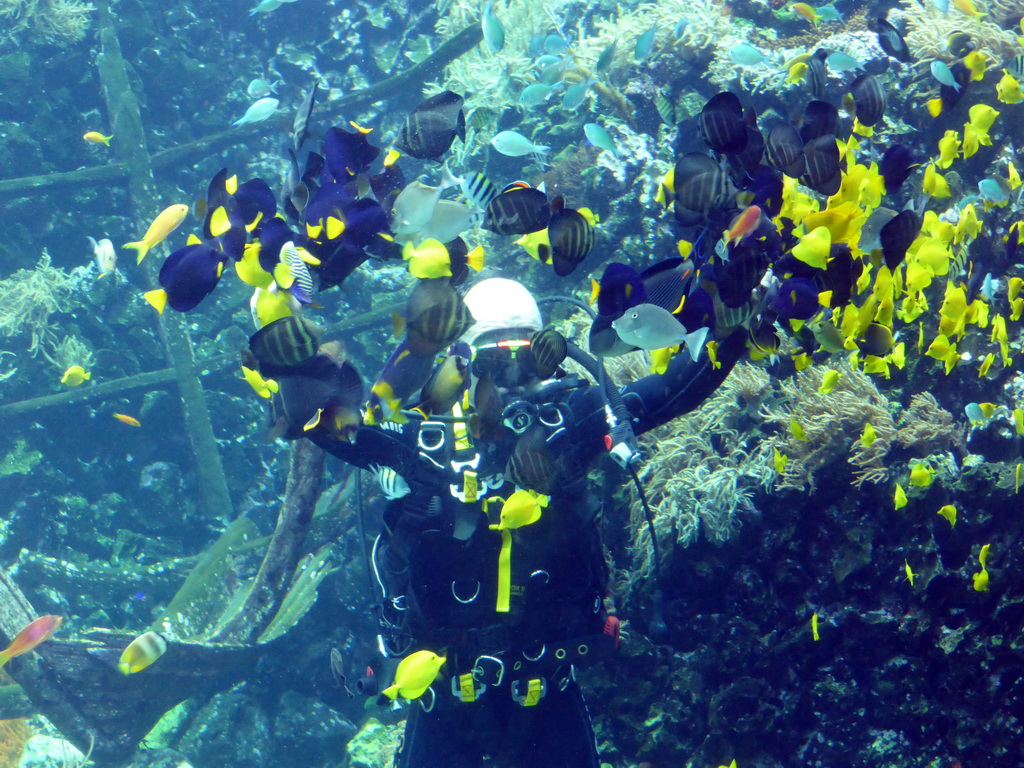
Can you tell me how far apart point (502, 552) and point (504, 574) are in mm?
108

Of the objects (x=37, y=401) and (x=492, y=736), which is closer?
(x=492, y=736)

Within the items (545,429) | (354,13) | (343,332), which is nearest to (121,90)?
(354,13)

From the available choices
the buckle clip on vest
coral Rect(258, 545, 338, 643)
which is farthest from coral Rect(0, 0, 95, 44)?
the buckle clip on vest

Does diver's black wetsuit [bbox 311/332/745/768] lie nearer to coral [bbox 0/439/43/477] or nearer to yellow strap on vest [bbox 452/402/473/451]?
yellow strap on vest [bbox 452/402/473/451]

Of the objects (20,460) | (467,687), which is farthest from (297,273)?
(20,460)

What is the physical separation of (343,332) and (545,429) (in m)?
4.55

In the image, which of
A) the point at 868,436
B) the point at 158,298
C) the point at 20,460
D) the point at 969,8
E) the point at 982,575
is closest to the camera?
the point at 158,298

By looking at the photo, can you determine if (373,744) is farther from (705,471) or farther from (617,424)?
(617,424)

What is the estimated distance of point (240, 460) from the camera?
27.9 feet

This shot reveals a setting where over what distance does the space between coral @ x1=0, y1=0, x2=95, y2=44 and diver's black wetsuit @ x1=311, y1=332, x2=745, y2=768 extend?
10034 mm

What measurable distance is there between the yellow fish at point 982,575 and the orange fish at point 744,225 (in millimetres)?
2543

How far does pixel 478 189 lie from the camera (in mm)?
2561

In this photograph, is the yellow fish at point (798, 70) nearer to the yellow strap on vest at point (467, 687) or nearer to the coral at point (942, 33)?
the coral at point (942, 33)

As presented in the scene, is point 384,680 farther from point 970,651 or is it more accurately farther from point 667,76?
point 667,76
